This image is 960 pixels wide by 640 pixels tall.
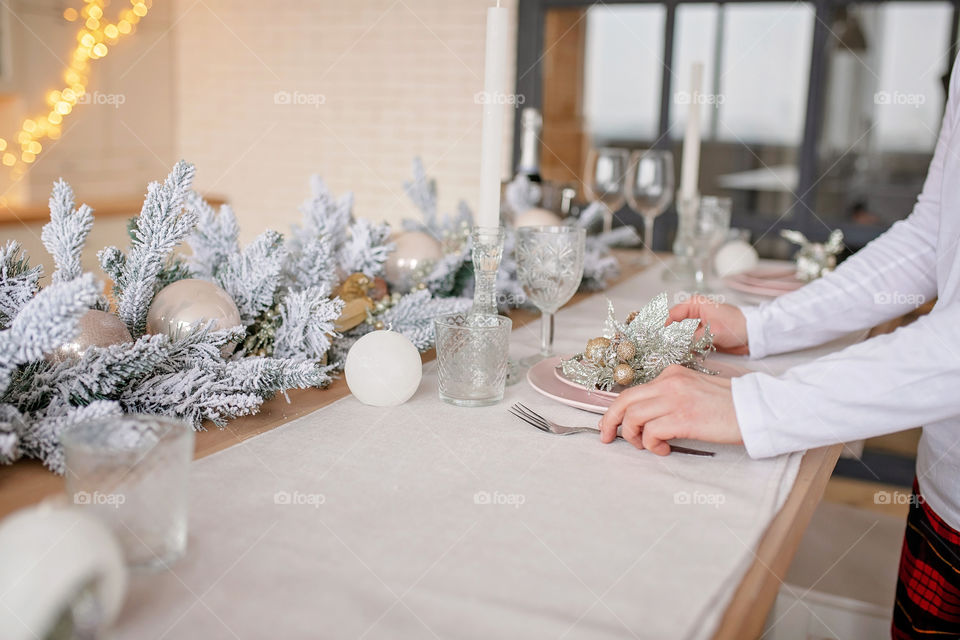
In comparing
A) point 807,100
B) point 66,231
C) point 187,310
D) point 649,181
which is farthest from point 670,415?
point 807,100

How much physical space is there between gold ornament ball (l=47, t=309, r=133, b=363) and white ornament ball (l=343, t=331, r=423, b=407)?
0.22 m

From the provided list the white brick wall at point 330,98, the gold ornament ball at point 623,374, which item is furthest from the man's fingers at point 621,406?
the white brick wall at point 330,98

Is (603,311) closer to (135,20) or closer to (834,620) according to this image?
(834,620)

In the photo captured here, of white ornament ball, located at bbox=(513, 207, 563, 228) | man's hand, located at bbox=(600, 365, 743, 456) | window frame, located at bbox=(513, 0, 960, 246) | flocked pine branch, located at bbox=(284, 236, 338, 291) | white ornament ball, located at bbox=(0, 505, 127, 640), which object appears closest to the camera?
white ornament ball, located at bbox=(0, 505, 127, 640)

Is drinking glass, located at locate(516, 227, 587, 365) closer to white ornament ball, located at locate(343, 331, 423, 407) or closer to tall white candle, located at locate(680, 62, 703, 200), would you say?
white ornament ball, located at locate(343, 331, 423, 407)

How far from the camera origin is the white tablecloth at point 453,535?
0.52m

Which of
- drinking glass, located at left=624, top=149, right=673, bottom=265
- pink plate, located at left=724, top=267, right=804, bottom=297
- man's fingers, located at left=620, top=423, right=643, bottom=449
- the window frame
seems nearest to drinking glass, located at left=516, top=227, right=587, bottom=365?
man's fingers, located at left=620, top=423, right=643, bottom=449

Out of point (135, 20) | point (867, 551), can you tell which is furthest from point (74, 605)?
point (135, 20)

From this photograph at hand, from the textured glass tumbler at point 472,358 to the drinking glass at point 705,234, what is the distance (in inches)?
34.9

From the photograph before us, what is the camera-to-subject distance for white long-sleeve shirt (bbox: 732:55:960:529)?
80 centimetres

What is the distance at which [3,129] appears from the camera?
4.37 metres

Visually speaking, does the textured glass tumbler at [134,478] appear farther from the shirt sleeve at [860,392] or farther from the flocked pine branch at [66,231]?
the shirt sleeve at [860,392]

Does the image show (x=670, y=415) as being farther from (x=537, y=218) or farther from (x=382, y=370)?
(x=537, y=218)

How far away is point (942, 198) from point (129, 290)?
3.35ft
